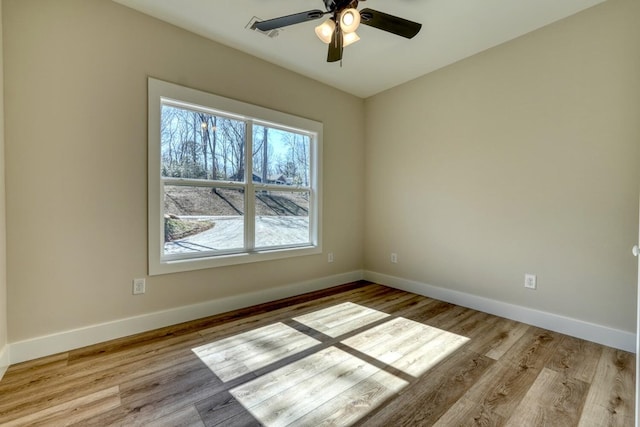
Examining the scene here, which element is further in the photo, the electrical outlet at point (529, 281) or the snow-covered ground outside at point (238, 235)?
the snow-covered ground outside at point (238, 235)

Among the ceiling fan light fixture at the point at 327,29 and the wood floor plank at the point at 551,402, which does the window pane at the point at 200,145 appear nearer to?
the ceiling fan light fixture at the point at 327,29

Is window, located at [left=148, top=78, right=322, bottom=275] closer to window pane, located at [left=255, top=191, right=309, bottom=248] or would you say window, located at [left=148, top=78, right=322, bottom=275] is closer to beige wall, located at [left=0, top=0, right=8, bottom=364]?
window pane, located at [left=255, top=191, right=309, bottom=248]

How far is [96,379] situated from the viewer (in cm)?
174

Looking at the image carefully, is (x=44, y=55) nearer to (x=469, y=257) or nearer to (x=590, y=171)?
(x=469, y=257)

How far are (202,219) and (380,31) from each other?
2.41 metres

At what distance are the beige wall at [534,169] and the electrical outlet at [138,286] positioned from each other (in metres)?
2.84

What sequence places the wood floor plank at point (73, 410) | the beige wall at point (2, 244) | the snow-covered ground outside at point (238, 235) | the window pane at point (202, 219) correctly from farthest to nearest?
the snow-covered ground outside at point (238, 235) → the window pane at point (202, 219) → the beige wall at point (2, 244) → the wood floor plank at point (73, 410)

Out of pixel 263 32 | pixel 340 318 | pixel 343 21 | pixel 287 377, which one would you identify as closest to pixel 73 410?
pixel 287 377

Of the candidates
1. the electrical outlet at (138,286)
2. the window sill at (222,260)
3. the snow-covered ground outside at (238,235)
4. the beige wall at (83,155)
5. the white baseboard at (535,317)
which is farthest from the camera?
the snow-covered ground outside at (238,235)

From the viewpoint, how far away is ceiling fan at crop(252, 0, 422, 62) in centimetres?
176

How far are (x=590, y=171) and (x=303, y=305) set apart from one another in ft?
9.21

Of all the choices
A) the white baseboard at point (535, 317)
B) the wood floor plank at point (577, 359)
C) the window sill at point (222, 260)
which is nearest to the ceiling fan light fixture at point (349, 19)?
the window sill at point (222, 260)

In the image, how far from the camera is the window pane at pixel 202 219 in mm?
2576

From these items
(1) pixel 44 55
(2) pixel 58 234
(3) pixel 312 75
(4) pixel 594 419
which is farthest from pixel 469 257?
(1) pixel 44 55
